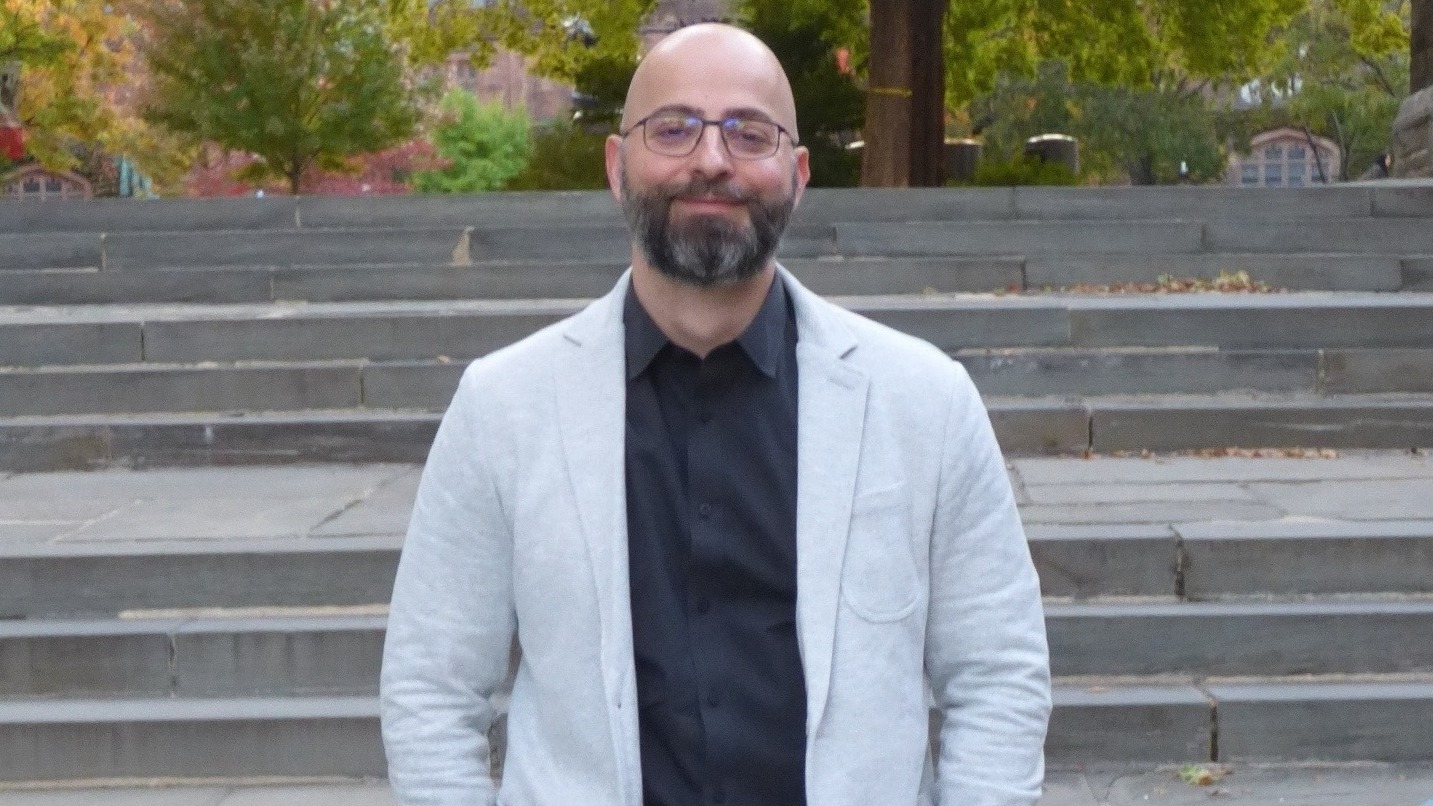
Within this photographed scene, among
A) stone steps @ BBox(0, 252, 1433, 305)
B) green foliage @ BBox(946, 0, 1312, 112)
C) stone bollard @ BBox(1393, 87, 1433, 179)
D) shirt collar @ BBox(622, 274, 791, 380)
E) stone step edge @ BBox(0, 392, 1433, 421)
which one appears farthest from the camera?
green foliage @ BBox(946, 0, 1312, 112)

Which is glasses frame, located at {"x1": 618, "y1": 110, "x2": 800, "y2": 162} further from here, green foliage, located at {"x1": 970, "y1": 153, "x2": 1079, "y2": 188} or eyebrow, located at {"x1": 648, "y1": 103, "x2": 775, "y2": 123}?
green foliage, located at {"x1": 970, "y1": 153, "x2": 1079, "y2": 188}

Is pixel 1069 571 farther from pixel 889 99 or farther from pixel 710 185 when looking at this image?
pixel 889 99

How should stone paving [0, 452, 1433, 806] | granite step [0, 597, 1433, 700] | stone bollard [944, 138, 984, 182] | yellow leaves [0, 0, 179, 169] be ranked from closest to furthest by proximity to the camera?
stone paving [0, 452, 1433, 806]
granite step [0, 597, 1433, 700]
stone bollard [944, 138, 984, 182]
yellow leaves [0, 0, 179, 169]

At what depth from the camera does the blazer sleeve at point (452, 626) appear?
6.75 feet

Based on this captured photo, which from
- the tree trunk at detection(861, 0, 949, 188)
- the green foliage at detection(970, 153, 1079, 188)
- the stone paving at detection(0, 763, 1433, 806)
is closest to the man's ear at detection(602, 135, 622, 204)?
the stone paving at detection(0, 763, 1433, 806)

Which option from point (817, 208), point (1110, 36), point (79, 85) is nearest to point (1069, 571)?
point (817, 208)

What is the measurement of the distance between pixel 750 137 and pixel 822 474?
384 millimetres

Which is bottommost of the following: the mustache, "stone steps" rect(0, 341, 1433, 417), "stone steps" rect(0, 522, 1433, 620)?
"stone steps" rect(0, 522, 1433, 620)

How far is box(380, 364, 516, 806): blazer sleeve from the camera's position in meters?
2.06

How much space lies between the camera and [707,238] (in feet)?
6.56

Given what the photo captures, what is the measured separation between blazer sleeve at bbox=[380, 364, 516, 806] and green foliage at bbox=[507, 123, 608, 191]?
16300 mm

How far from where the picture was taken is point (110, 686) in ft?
18.1

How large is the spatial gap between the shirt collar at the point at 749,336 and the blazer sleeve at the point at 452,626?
19 centimetres

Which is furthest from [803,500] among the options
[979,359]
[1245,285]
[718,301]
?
[1245,285]
